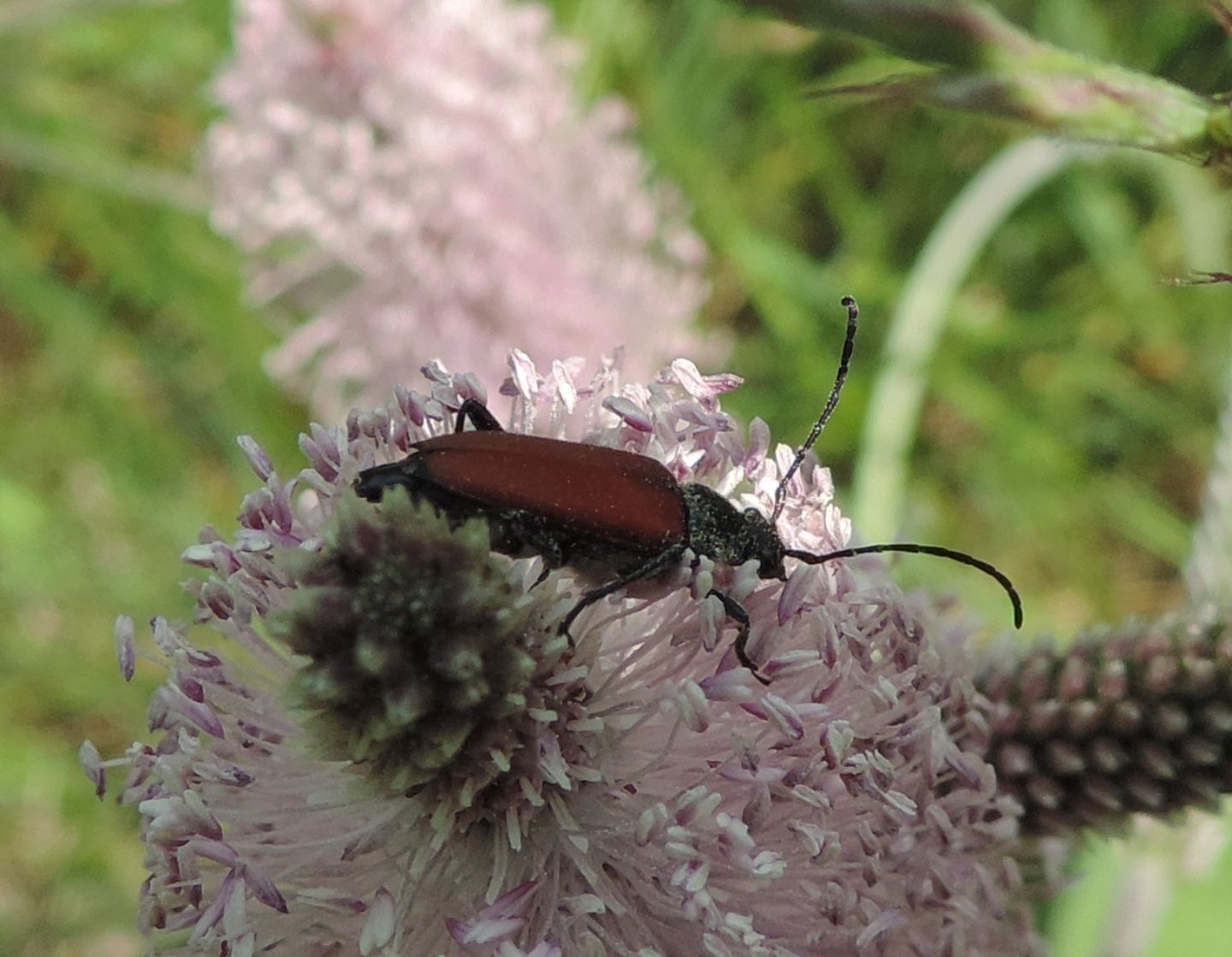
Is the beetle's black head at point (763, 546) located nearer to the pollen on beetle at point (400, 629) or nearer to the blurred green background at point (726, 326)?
the pollen on beetle at point (400, 629)

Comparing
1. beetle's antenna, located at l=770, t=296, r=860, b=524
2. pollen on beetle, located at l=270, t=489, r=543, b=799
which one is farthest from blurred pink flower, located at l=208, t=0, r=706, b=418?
pollen on beetle, located at l=270, t=489, r=543, b=799

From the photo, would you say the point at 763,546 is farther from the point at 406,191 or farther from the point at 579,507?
the point at 406,191

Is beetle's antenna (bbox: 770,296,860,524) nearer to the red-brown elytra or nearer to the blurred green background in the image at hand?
the red-brown elytra

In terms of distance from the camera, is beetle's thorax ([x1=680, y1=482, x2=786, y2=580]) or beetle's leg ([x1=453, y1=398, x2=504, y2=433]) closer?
beetle's thorax ([x1=680, y1=482, x2=786, y2=580])

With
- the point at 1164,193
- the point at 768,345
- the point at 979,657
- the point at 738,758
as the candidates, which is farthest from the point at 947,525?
the point at 738,758

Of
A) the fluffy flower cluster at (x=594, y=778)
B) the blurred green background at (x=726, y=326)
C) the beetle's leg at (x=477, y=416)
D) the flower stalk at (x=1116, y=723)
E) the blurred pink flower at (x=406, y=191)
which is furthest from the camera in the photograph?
the blurred green background at (x=726, y=326)

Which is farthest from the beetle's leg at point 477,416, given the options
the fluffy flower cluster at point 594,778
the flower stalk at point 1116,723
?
the flower stalk at point 1116,723

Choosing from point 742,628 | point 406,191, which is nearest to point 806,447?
point 742,628
